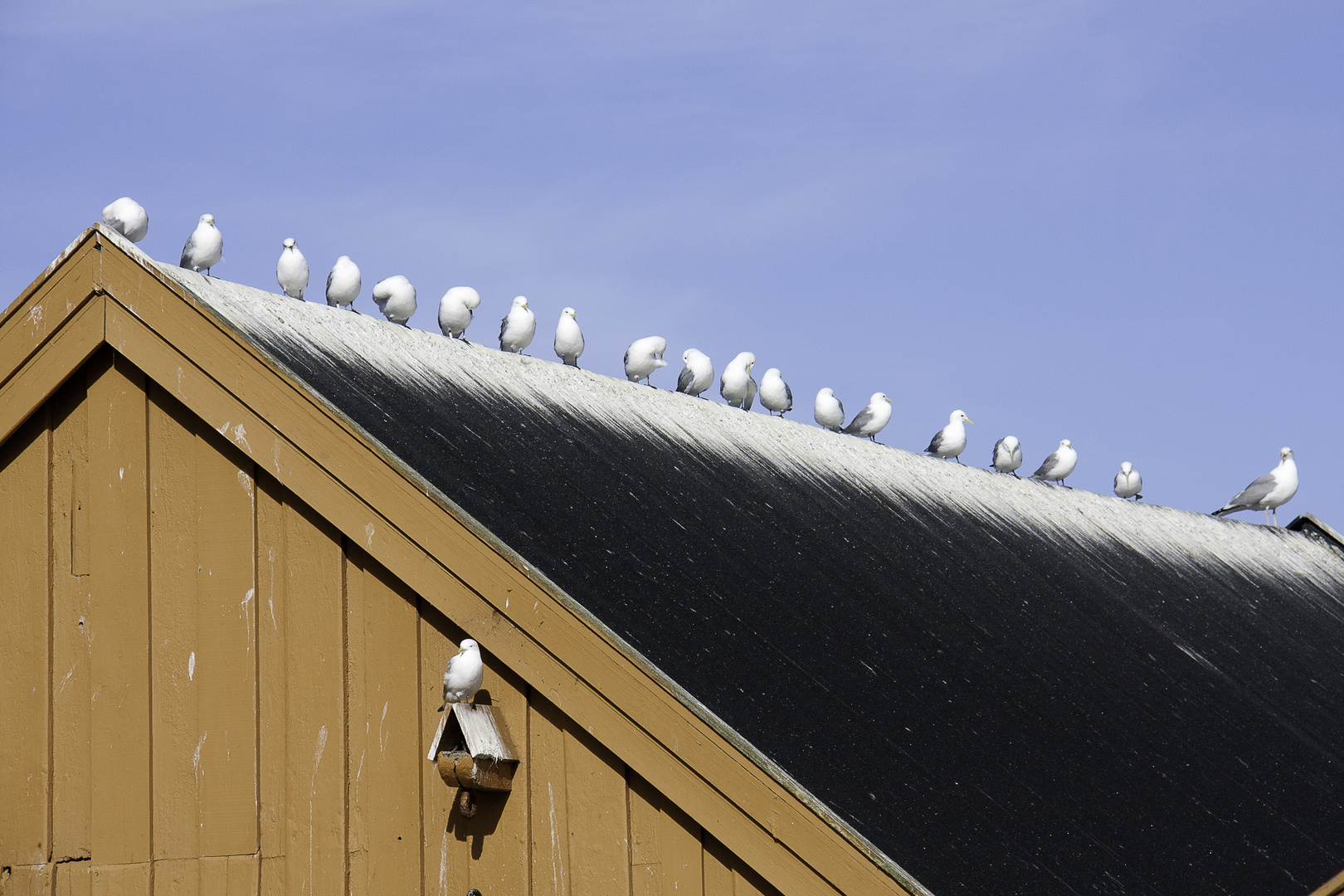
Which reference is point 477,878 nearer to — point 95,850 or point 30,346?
point 95,850

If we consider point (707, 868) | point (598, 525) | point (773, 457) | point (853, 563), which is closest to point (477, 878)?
point (707, 868)

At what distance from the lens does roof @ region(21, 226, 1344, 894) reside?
263 inches

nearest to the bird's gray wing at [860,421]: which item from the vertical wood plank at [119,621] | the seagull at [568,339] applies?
the seagull at [568,339]

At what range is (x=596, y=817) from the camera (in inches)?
242

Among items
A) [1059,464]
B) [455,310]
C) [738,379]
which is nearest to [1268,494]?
[1059,464]

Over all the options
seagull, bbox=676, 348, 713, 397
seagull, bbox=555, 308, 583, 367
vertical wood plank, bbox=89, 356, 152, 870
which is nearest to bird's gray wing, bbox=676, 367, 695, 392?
seagull, bbox=676, 348, 713, 397

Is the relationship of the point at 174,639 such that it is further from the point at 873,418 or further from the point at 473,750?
the point at 873,418

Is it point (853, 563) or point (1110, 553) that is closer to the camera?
point (853, 563)

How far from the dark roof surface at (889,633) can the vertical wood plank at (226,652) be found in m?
0.68

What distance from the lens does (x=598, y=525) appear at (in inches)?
309

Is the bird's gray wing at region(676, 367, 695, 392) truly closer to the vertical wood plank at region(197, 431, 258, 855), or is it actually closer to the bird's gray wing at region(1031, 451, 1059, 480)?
the bird's gray wing at region(1031, 451, 1059, 480)

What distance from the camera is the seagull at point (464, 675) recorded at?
6.10 meters

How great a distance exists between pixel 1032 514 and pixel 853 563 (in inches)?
184

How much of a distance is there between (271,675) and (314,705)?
0.25 metres
